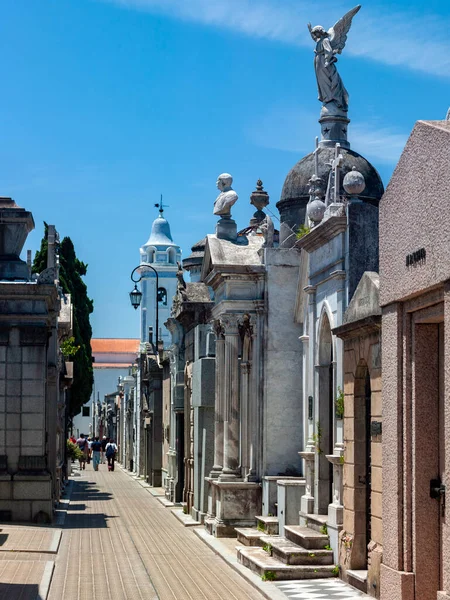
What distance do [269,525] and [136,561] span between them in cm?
242

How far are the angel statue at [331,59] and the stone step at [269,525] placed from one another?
6.71 m

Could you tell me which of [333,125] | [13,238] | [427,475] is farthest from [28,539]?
[427,475]

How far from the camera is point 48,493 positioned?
21031mm

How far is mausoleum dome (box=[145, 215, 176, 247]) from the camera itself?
→ 10912cm

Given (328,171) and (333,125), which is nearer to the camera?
(328,171)

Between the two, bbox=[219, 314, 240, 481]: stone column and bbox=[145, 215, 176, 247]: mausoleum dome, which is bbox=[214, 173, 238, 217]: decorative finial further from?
bbox=[145, 215, 176, 247]: mausoleum dome

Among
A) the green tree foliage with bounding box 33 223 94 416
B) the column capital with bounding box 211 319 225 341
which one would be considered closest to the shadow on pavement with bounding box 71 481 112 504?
the green tree foliage with bounding box 33 223 94 416

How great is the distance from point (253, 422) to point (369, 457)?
7280 mm

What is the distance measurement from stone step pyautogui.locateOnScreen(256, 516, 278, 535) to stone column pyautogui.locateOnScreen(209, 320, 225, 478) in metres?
2.60

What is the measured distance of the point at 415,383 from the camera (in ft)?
33.7

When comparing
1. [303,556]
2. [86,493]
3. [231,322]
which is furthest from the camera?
[86,493]

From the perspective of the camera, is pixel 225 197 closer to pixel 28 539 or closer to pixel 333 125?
pixel 333 125

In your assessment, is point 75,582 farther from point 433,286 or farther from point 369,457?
point 433,286

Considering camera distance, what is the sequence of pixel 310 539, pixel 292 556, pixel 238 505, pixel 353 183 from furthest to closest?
pixel 238 505, pixel 310 539, pixel 353 183, pixel 292 556
